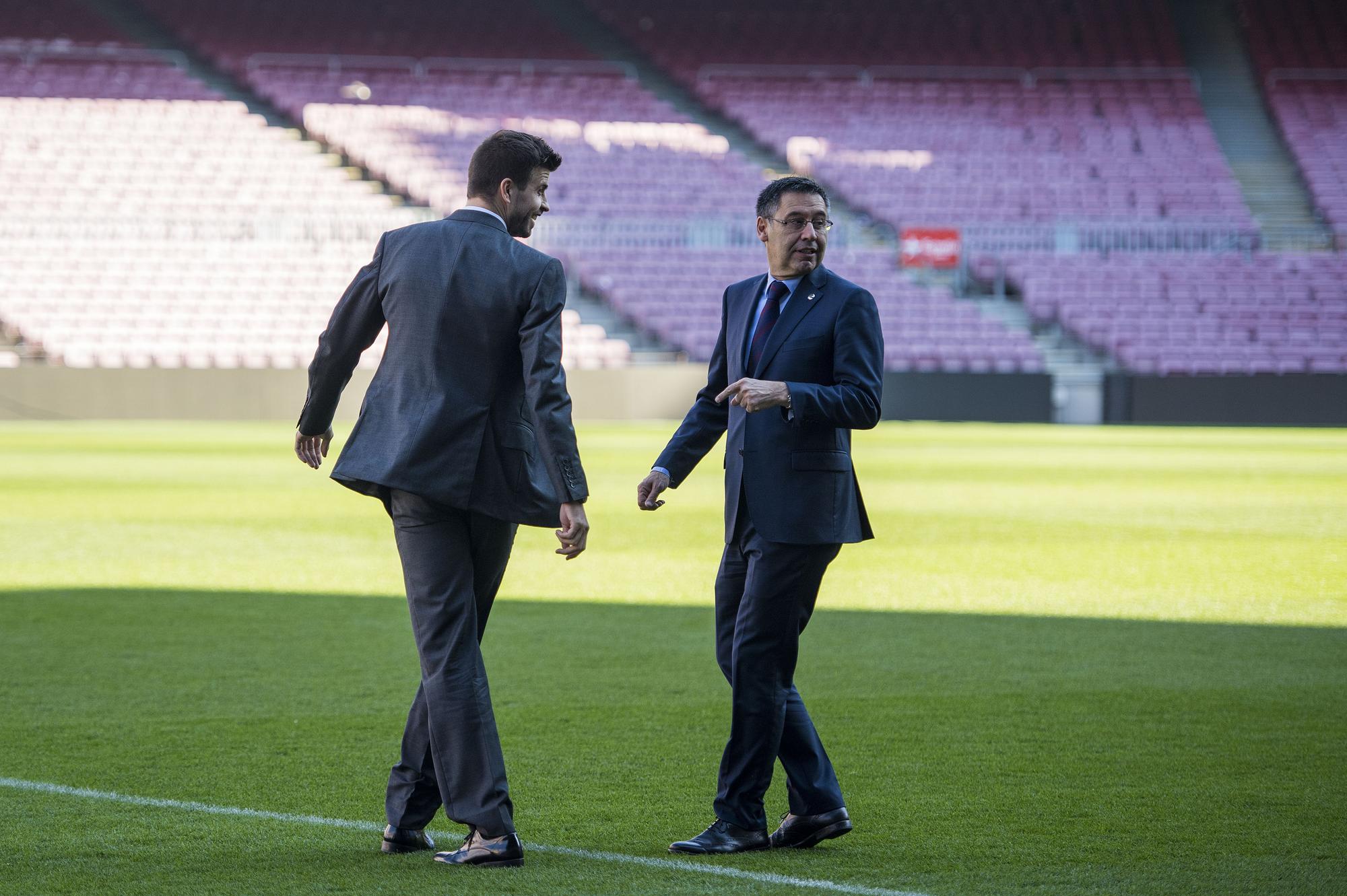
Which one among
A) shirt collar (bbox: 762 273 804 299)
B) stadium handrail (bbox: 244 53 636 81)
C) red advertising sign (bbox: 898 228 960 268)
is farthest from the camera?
stadium handrail (bbox: 244 53 636 81)

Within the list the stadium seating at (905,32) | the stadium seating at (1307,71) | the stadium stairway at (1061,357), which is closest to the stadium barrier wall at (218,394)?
the stadium stairway at (1061,357)

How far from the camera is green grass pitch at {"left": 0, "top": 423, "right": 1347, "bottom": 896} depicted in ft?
14.1

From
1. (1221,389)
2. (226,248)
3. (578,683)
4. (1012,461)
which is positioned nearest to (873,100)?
(1221,389)

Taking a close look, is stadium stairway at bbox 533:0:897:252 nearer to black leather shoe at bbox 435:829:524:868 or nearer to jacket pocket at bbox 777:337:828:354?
jacket pocket at bbox 777:337:828:354

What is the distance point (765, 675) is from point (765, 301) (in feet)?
3.42

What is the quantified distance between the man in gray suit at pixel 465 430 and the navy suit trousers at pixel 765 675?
58 centimetres

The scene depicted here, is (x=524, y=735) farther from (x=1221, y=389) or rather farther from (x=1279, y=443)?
(x=1221, y=389)

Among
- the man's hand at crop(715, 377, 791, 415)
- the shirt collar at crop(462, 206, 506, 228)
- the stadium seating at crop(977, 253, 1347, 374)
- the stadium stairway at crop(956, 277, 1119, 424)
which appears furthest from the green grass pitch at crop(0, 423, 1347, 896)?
the stadium seating at crop(977, 253, 1347, 374)

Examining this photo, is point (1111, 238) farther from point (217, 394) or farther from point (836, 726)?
point (836, 726)

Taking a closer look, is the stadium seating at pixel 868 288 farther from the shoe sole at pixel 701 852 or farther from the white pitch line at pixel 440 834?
the shoe sole at pixel 701 852

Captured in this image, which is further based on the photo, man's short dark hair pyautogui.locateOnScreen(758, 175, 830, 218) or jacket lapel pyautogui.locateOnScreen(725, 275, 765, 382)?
jacket lapel pyautogui.locateOnScreen(725, 275, 765, 382)

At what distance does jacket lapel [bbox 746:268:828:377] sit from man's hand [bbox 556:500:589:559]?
2.38 ft

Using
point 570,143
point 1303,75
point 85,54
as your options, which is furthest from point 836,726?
point 1303,75

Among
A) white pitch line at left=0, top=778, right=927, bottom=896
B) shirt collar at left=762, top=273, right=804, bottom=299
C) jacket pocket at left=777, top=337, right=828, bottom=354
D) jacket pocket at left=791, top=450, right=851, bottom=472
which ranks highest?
shirt collar at left=762, top=273, right=804, bottom=299
